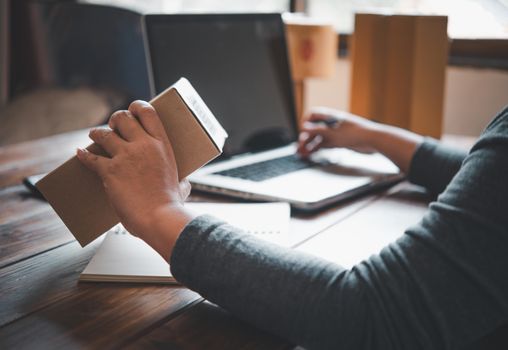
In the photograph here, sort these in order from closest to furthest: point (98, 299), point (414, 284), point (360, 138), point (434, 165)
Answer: point (414, 284), point (98, 299), point (434, 165), point (360, 138)

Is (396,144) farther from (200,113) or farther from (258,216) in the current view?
(200,113)

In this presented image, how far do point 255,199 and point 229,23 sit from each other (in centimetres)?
47

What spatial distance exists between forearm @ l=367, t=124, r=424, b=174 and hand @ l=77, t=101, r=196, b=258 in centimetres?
54

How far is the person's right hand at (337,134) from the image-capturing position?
1130mm

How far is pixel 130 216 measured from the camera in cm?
59

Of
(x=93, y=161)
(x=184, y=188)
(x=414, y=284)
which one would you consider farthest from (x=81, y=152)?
(x=414, y=284)

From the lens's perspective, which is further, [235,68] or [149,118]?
[235,68]

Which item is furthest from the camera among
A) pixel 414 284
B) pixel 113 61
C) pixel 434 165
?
pixel 113 61

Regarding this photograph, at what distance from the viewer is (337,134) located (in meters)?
→ 1.16

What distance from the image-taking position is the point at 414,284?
49cm

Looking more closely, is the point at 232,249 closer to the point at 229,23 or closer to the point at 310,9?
the point at 229,23

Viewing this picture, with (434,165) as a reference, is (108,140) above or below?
above

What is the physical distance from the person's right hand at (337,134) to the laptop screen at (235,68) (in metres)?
0.11

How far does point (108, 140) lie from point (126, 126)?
3 cm
